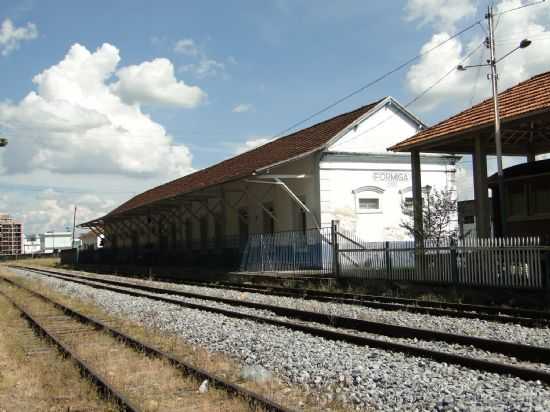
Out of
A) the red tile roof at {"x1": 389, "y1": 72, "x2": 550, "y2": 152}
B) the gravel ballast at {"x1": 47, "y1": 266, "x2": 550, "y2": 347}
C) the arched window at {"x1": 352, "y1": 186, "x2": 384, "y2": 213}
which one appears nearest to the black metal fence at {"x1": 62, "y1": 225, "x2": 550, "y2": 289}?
the gravel ballast at {"x1": 47, "y1": 266, "x2": 550, "y2": 347}

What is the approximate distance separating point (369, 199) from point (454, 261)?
10.4 m

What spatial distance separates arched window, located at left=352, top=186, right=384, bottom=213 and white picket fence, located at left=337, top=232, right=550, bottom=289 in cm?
528

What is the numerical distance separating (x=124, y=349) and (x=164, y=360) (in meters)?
1.38

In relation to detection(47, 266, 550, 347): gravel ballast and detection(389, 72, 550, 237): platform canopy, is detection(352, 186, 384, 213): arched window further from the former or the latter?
detection(47, 266, 550, 347): gravel ballast

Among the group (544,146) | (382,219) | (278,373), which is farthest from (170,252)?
(278,373)

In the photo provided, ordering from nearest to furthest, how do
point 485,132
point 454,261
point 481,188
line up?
point 454,261 < point 485,132 < point 481,188

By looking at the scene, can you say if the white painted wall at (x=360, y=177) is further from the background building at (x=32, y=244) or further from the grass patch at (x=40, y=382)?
the background building at (x=32, y=244)

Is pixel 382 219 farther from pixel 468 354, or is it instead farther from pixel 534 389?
pixel 534 389

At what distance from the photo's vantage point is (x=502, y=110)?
16.2 meters

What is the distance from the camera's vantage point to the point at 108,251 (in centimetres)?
4700

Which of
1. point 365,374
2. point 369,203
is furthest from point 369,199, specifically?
point 365,374

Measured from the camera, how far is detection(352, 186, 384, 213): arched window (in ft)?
80.1

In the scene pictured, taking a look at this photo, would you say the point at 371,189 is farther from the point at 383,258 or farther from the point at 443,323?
the point at 443,323

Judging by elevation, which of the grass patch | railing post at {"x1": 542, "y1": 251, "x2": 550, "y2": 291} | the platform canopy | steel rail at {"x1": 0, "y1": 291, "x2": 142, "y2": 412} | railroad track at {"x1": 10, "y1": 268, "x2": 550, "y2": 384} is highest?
the platform canopy
